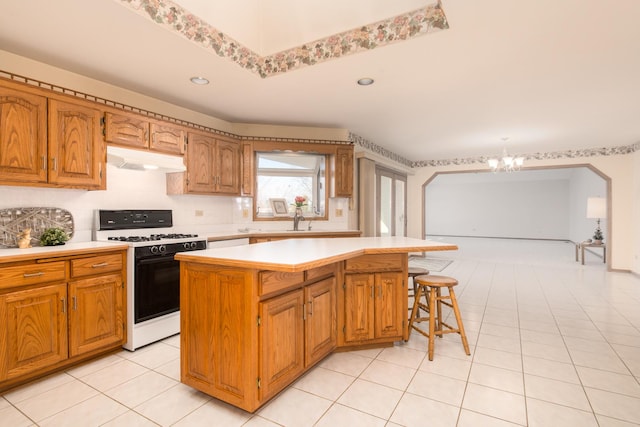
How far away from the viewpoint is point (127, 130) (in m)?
3.07

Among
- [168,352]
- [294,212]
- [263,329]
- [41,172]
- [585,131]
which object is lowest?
[168,352]

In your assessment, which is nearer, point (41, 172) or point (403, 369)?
point (403, 369)

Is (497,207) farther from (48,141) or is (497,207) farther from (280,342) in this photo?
(48,141)

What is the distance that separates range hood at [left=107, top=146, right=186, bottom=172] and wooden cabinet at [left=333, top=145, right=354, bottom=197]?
84.2 inches

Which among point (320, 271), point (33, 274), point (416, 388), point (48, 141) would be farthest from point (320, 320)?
point (48, 141)

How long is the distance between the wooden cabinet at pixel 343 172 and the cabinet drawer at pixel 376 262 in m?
2.23

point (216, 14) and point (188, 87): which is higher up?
point (216, 14)

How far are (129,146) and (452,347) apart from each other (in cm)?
348

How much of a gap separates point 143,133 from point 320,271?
231 cm

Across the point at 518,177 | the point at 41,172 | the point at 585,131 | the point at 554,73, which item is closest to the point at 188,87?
the point at 41,172

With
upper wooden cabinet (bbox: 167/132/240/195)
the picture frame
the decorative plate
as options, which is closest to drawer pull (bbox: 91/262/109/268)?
the decorative plate

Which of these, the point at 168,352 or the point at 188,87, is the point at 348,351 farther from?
the point at 188,87

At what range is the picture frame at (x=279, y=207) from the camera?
15.4 feet

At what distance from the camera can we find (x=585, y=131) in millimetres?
5055
